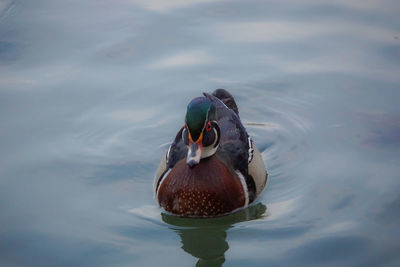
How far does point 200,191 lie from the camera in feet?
22.2

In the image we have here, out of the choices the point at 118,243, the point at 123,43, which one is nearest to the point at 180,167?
the point at 118,243

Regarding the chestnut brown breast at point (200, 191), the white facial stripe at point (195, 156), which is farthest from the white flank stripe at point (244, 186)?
the white facial stripe at point (195, 156)

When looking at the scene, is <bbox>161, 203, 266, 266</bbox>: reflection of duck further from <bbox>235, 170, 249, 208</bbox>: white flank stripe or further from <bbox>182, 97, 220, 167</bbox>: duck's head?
<bbox>182, 97, 220, 167</bbox>: duck's head

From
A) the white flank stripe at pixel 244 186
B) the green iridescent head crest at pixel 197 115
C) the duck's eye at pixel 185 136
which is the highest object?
the green iridescent head crest at pixel 197 115

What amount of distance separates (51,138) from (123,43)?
276cm

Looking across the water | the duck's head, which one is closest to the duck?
the duck's head

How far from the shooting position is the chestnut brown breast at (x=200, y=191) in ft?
22.2

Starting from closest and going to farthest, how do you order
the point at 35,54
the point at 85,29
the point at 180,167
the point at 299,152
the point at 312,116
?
the point at 180,167, the point at 299,152, the point at 312,116, the point at 35,54, the point at 85,29

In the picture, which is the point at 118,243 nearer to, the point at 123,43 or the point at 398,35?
the point at 123,43

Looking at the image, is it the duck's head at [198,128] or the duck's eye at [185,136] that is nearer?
the duck's head at [198,128]

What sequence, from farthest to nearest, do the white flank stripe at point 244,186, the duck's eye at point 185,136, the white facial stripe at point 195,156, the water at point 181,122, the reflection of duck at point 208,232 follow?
the white flank stripe at point 244,186 < the duck's eye at point 185,136 < the white facial stripe at point 195,156 < the water at point 181,122 < the reflection of duck at point 208,232

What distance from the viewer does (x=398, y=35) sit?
407 inches

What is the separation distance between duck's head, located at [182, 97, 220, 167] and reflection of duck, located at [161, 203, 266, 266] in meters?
0.67

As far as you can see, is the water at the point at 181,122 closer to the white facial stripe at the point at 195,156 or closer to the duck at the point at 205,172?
the duck at the point at 205,172
